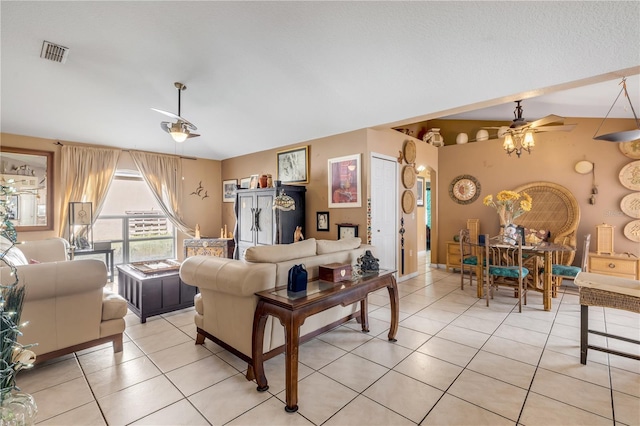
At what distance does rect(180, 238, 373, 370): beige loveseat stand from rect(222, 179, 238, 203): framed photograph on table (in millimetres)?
4666

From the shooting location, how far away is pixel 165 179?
6.45m

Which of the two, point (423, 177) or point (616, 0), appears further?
point (423, 177)

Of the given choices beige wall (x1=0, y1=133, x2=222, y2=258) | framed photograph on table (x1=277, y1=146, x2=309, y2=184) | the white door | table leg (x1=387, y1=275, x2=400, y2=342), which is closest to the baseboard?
the white door

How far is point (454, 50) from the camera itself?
292cm

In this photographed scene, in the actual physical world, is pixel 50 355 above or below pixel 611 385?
above

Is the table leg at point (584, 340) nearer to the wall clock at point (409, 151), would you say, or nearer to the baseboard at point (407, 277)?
the baseboard at point (407, 277)

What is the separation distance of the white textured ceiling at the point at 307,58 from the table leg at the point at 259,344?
2771mm

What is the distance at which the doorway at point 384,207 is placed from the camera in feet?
15.8

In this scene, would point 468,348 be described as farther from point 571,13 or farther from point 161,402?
point 571,13

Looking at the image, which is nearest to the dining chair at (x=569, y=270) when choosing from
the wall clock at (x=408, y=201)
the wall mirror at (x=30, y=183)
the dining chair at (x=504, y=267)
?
the dining chair at (x=504, y=267)

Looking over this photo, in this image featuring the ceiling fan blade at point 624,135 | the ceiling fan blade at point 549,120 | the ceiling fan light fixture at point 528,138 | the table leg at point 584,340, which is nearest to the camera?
the table leg at point 584,340

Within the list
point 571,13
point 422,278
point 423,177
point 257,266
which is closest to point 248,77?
point 257,266

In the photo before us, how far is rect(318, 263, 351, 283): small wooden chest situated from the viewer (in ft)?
8.32

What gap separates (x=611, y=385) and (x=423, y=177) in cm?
656
